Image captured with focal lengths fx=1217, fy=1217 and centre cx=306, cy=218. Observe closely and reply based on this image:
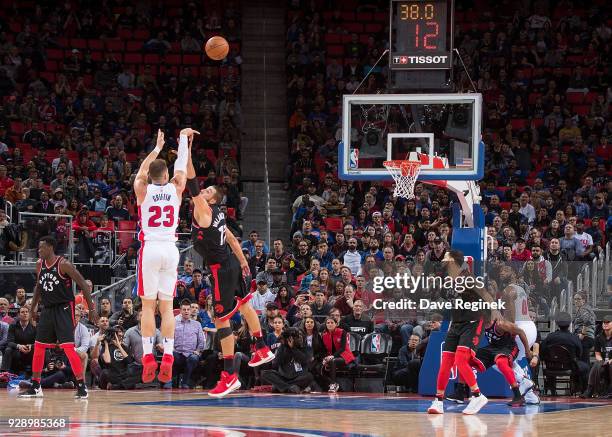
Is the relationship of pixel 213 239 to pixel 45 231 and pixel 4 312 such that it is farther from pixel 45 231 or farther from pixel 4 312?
pixel 45 231

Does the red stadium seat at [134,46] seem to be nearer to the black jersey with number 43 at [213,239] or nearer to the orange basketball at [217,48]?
the orange basketball at [217,48]

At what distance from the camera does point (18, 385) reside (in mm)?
18188

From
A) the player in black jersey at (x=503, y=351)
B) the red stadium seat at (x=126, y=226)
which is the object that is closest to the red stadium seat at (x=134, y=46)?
the red stadium seat at (x=126, y=226)

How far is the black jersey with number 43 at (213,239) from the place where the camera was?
1389 centimetres

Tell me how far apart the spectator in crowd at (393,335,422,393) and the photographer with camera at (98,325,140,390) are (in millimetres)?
4046

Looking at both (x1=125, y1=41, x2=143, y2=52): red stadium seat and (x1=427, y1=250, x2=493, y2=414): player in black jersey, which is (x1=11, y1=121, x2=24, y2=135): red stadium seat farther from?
(x1=427, y1=250, x2=493, y2=414): player in black jersey

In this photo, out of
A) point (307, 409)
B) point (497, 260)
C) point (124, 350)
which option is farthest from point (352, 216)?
point (307, 409)

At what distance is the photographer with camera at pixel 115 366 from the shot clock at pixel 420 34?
19.7ft

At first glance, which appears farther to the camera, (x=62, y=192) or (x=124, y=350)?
(x=62, y=192)

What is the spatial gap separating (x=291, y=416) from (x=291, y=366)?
185 inches

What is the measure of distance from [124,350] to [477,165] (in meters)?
6.20

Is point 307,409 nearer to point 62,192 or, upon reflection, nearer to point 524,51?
point 62,192

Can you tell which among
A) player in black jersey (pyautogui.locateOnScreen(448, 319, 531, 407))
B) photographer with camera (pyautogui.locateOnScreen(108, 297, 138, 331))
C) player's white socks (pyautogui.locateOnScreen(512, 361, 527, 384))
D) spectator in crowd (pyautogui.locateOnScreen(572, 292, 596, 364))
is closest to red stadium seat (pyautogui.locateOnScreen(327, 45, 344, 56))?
Answer: photographer with camera (pyautogui.locateOnScreen(108, 297, 138, 331))

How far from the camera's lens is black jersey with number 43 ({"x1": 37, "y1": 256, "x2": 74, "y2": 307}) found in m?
15.3
